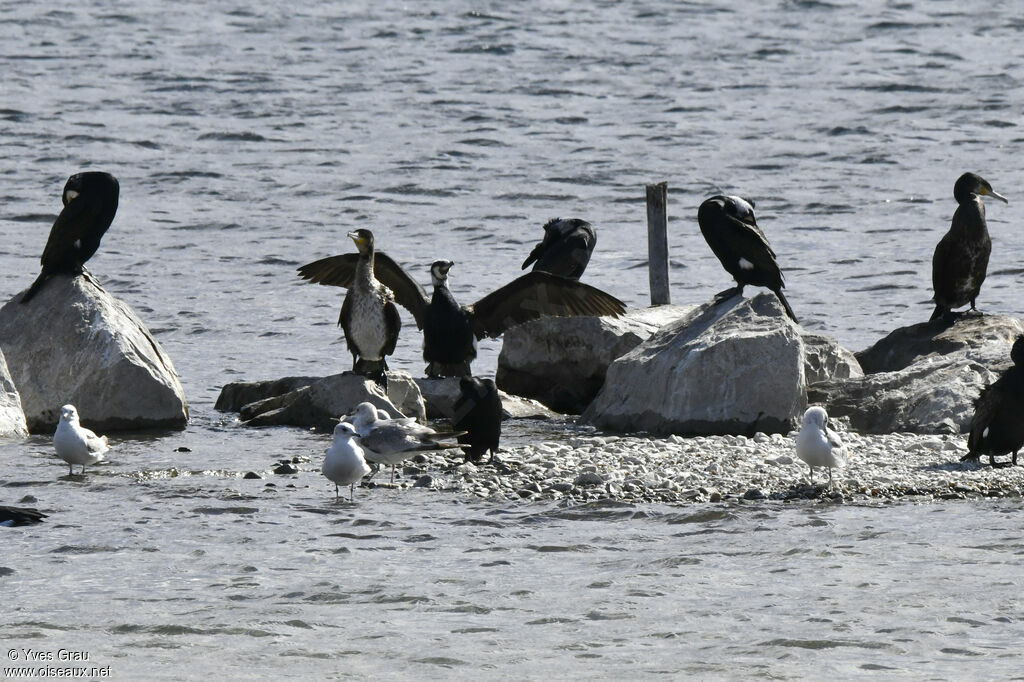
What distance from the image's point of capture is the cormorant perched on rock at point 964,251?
1429cm

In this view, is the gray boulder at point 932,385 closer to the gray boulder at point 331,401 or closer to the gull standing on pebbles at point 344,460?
the gray boulder at point 331,401

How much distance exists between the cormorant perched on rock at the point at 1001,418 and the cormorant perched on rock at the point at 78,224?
737 centimetres

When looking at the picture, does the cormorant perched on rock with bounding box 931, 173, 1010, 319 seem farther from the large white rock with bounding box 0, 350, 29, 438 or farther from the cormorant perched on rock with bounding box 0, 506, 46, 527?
the cormorant perched on rock with bounding box 0, 506, 46, 527

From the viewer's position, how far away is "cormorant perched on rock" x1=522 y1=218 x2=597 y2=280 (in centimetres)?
1627

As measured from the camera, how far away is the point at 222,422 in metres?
14.1

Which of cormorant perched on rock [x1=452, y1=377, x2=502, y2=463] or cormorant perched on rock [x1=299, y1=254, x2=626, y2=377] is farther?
cormorant perched on rock [x1=299, y1=254, x2=626, y2=377]

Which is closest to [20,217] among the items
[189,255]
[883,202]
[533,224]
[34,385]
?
[189,255]

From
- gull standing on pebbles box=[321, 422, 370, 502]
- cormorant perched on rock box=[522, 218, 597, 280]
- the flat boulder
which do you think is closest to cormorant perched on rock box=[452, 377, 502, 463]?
gull standing on pebbles box=[321, 422, 370, 502]

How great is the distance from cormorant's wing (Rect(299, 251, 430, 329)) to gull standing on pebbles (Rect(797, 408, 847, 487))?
15.3 feet

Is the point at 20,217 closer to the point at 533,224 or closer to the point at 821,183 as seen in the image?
the point at 533,224

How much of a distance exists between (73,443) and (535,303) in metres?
4.63

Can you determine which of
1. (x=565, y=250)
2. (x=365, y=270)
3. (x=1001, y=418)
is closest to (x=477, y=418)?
(x=365, y=270)

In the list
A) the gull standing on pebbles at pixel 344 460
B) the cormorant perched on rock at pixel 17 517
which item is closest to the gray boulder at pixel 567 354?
the gull standing on pebbles at pixel 344 460

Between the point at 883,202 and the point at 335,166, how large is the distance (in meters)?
8.88
